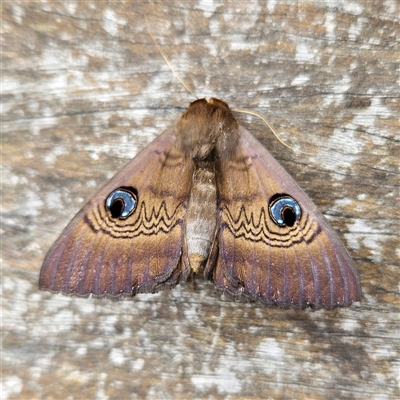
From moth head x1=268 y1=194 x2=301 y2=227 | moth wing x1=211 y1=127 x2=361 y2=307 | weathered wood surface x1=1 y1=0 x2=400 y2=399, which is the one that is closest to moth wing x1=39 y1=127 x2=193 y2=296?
moth wing x1=211 y1=127 x2=361 y2=307

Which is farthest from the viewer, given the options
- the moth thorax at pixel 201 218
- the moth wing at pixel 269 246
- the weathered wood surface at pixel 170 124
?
the weathered wood surface at pixel 170 124

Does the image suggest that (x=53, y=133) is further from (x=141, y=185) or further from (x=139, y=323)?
(x=139, y=323)

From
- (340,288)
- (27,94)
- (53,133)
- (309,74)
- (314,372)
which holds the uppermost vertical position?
(309,74)

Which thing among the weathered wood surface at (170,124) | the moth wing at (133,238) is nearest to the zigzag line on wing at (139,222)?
the moth wing at (133,238)

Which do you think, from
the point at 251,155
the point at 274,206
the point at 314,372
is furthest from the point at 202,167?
the point at 314,372

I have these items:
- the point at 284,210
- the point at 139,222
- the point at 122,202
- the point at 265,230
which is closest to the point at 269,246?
the point at 265,230

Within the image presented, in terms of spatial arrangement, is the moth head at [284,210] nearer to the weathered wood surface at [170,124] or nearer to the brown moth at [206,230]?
the brown moth at [206,230]

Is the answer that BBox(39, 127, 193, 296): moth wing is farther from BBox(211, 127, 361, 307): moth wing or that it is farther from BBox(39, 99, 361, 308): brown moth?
BBox(211, 127, 361, 307): moth wing
